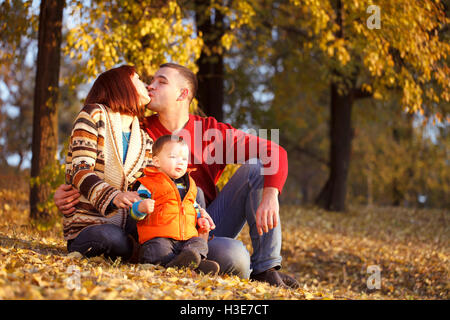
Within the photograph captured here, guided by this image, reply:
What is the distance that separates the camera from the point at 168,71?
3.99 m

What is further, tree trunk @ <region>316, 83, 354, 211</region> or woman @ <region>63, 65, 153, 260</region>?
tree trunk @ <region>316, 83, 354, 211</region>

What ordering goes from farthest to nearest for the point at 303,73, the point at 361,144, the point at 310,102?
the point at 361,144
the point at 310,102
the point at 303,73

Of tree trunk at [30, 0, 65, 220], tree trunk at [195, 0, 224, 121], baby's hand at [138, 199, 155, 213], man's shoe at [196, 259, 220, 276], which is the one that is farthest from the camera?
tree trunk at [195, 0, 224, 121]

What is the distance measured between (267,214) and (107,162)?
1.15m

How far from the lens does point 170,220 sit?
3.12m

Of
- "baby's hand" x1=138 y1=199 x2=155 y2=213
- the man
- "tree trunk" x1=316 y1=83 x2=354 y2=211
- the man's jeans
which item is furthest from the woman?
"tree trunk" x1=316 y1=83 x2=354 y2=211

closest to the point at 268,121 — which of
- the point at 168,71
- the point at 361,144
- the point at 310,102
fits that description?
the point at 310,102

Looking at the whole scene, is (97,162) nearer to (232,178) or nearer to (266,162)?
(232,178)

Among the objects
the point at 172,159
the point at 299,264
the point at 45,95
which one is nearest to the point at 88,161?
the point at 172,159

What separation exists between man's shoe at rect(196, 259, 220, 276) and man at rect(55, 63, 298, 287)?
8.7 inches

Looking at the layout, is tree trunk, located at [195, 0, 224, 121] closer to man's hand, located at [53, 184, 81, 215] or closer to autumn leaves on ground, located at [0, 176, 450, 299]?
autumn leaves on ground, located at [0, 176, 450, 299]

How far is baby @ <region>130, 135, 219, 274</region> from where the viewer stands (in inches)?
123

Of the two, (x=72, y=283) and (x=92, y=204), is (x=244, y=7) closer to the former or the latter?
(x=92, y=204)

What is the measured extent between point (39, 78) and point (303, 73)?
8771 millimetres
